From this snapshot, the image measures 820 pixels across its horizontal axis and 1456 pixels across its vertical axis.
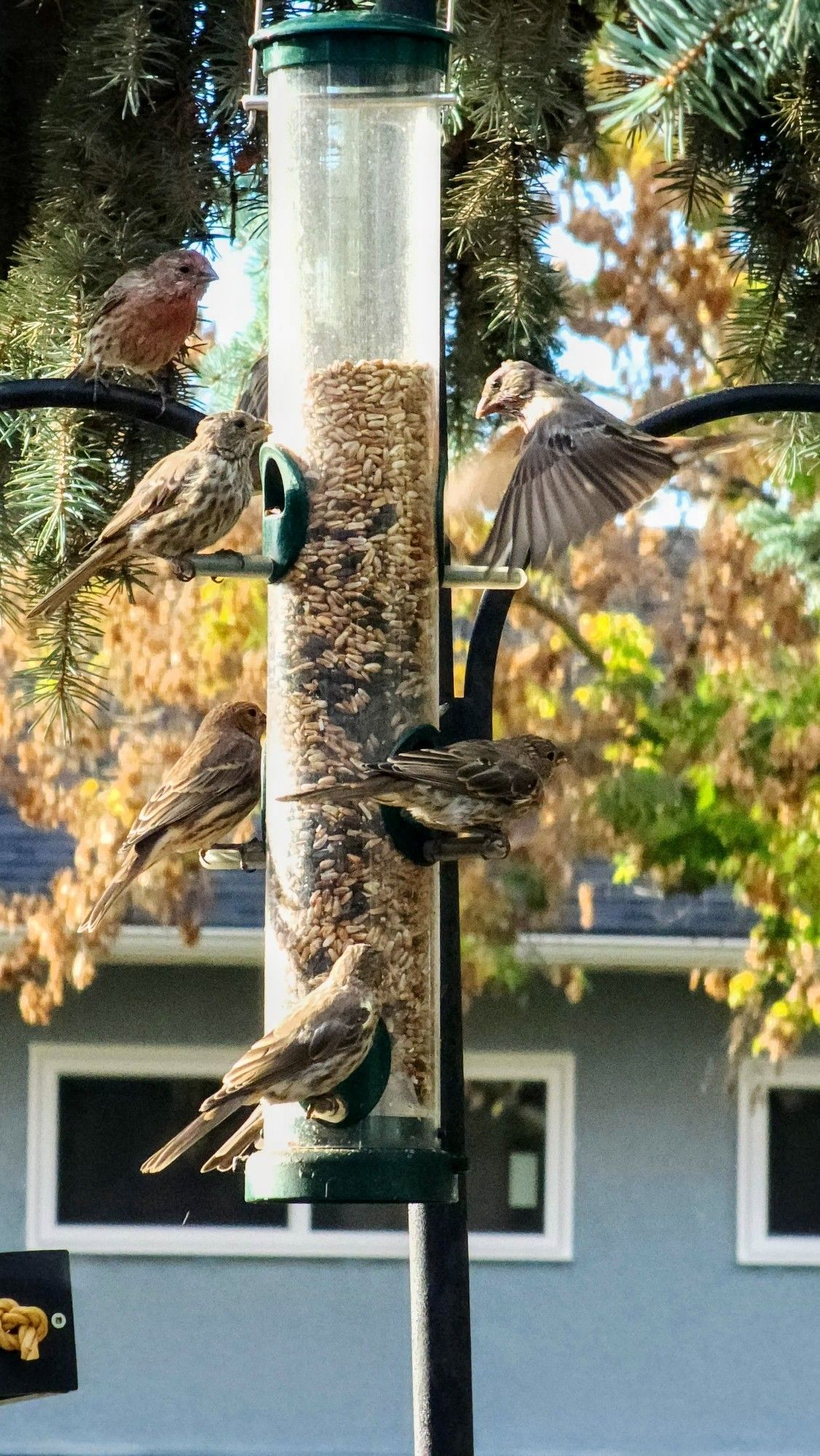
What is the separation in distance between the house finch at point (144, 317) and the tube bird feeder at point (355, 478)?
33 cm

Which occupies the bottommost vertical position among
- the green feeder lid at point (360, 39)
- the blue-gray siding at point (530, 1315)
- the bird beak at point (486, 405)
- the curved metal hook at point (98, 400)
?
the blue-gray siding at point (530, 1315)

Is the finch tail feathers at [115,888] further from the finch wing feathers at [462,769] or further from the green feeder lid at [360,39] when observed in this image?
the green feeder lid at [360,39]

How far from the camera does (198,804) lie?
179 inches

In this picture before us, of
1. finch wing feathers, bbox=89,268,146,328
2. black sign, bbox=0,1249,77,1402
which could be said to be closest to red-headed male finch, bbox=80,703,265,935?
black sign, bbox=0,1249,77,1402

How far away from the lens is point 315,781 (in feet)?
14.4

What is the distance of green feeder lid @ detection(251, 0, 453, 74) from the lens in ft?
14.4

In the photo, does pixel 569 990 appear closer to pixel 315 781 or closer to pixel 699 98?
pixel 315 781

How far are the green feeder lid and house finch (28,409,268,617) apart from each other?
69 cm

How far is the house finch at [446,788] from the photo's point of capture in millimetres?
4199

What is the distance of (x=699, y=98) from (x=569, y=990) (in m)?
8.26

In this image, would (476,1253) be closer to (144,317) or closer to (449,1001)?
(449,1001)

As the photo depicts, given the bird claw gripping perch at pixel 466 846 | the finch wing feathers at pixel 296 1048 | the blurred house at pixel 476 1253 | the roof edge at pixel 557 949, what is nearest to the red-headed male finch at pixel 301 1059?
the finch wing feathers at pixel 296 1048

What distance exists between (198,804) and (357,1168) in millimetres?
806

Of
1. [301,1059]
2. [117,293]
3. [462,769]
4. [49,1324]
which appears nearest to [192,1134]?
[301,1059]
